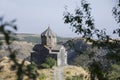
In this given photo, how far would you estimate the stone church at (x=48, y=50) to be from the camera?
103 metres

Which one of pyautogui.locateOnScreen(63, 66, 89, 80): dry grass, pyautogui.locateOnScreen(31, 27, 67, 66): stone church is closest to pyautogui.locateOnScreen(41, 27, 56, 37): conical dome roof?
pyautogui.locateOnScreen(31, 27, 67, 66): stone church

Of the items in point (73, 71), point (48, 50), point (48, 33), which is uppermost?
point (48, 33)

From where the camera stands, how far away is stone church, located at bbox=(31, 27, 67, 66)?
103 meters

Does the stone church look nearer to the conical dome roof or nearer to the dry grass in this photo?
the conical dome roof

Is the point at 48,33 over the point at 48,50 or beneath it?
over

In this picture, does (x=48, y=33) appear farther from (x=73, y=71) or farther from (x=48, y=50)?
(x=73, y=71)

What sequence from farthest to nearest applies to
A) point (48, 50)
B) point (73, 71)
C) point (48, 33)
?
point (48, 50), point (48, 33), point (73, 71)

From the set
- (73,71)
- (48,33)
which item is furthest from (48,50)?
(73,71)

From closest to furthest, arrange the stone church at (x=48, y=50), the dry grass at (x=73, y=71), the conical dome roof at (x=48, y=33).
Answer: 1. the dry grass at (x=73, y=71)
2. the conical dome roof at (x=48, y=33)
3. the stone church at (x=48, y=50)

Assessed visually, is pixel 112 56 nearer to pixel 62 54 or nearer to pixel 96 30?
pixel 96 30

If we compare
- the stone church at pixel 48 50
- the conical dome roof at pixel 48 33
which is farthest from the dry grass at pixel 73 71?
the conical dome roof at pixel 48 33

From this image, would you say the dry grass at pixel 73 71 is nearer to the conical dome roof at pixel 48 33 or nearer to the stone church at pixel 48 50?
the stone church at pixel 48 50

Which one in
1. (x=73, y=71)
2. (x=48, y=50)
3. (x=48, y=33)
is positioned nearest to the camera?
(x=73, y=71)

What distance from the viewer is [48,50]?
103m
